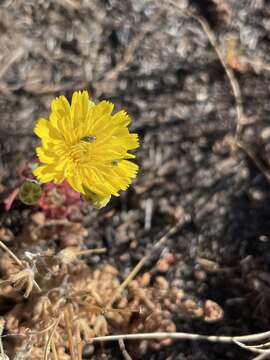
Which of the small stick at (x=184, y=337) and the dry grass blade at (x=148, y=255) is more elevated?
the dry grass blade at (x=148, y=255)

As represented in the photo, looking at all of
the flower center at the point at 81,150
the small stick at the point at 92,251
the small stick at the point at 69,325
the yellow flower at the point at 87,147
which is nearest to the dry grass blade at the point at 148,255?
the small stick at the point at 92,251

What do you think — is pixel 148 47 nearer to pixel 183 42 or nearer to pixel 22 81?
pixel 183 42

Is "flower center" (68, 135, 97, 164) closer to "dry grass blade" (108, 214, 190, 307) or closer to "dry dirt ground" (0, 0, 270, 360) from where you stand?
"dry dirt ground" (0, 0, 270, 360)

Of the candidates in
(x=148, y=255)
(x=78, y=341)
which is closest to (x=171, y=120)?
(x=148, y=255)

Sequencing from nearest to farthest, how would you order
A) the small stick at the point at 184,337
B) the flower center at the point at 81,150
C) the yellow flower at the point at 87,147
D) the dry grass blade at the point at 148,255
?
the yellow flower at the point at 87,147, the flower center at the point at 81,150, the small stick at the point at 184,337, the dry grass blade at the point at 148,255

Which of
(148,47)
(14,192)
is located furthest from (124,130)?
(148,47)

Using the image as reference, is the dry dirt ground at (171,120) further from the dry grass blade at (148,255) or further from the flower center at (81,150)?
the flower center at (81,150)

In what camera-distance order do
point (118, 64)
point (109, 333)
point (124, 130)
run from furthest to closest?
1. point (118, 64)
2. point (109, 333)
3. point (124, 130)
